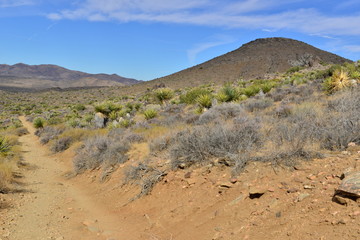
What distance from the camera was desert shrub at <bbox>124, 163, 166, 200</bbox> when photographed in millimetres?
5938

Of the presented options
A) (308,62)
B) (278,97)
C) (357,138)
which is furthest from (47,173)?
(308,62)

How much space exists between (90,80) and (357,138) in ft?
649

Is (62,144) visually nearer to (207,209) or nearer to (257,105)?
(257,105)

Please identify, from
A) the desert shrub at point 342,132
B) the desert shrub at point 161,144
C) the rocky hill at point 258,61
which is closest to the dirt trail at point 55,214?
the desert shrub at point 161,144

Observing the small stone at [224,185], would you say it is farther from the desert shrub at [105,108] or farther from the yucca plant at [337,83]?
the desert shrub at [105,108]

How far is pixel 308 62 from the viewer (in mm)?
41062

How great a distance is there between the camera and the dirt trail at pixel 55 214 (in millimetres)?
4750

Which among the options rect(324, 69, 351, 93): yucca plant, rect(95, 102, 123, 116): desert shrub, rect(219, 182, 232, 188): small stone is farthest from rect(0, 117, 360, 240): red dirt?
rect(95, 102, 123, 116): desert shrub

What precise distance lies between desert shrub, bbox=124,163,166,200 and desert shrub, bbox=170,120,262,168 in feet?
1.59

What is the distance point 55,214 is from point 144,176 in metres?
2.17

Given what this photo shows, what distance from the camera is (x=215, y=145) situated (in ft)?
19.0

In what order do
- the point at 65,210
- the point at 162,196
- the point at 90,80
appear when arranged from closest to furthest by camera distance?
the point at 162,196 < the point at 65,210 < the point at 90,80

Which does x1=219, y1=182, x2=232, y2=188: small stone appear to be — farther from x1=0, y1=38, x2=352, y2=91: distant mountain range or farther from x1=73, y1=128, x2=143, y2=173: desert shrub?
x1=0, y1=38, x2=352, y2=91: distant mountain range

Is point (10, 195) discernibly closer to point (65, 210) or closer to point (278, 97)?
point (65, 210)
